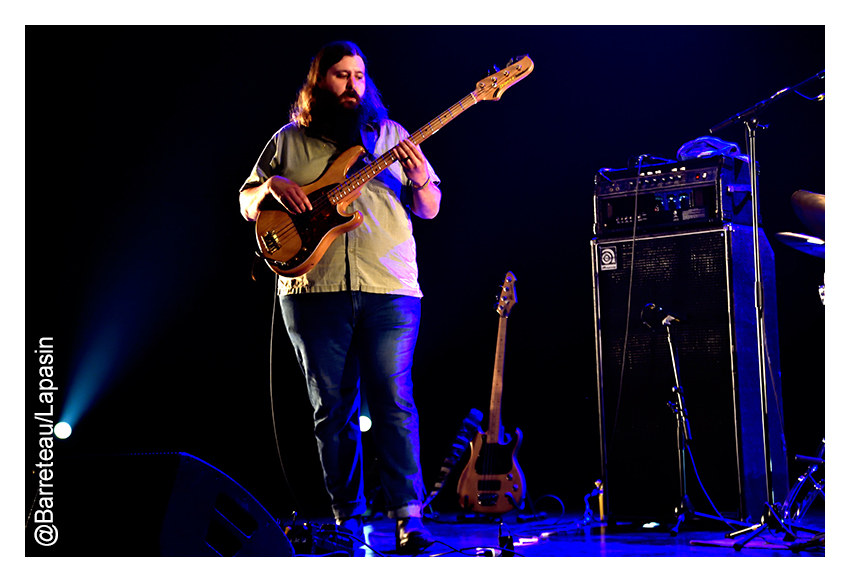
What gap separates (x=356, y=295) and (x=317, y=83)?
2.53ft

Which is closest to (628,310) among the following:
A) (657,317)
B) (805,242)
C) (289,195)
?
(657,317)

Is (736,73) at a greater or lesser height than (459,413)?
greater

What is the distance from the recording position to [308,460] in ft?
13.3

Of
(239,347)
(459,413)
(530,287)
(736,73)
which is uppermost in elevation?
(736,73)

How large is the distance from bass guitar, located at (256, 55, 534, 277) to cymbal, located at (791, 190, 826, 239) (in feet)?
3.85

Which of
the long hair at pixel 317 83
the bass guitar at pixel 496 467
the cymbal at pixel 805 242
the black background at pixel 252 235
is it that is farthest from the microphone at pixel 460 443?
the cymbal at pixel 805 242

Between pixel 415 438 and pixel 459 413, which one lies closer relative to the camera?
pixel 415 438

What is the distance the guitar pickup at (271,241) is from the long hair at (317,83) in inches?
16.1

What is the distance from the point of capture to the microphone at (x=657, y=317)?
3135 millimetres

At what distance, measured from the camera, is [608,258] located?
131 inches

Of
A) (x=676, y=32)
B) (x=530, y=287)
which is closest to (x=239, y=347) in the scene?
(x=530, y=287)

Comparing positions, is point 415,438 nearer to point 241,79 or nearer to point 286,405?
point 286,405

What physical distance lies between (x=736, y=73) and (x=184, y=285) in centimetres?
272

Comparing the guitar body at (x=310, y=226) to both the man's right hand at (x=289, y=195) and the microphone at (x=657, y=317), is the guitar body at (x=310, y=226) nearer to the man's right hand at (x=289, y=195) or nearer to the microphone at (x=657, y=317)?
the man's right hand at (x=289, y=195)
